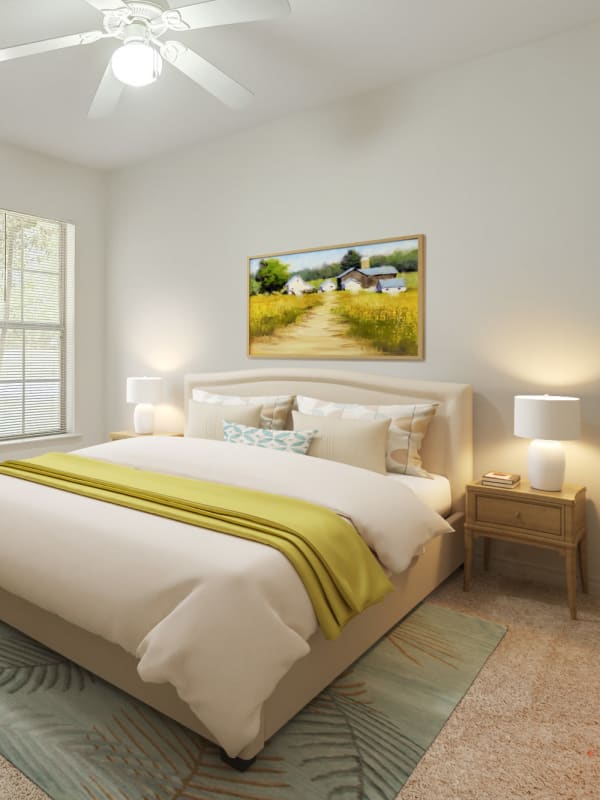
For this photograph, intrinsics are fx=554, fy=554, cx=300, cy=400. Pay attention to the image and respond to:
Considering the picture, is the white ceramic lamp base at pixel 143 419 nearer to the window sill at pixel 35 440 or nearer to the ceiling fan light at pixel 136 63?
the window sill at pixel 35 440

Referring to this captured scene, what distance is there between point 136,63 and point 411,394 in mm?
2138

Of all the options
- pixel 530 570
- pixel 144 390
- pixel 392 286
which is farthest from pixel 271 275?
pixel 530 570

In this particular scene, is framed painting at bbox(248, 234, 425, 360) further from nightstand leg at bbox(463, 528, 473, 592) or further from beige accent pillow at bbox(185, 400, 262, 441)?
nightstand leg at bbox(463, 528, 473, 592)

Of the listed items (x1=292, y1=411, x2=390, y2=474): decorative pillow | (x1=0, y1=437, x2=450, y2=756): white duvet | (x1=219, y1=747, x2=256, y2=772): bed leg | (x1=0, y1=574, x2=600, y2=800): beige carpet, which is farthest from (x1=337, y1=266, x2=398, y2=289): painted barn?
(x1=219, y1=747, x2=256, y2=772): bed leg

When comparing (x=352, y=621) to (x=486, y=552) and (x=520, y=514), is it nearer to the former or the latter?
(x=520, y=514)

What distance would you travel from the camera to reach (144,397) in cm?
425

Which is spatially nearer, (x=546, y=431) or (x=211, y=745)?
(x=211, y=745)

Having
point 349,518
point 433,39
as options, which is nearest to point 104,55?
point 433,39

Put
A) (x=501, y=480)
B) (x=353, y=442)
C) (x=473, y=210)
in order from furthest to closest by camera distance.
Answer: (x=473, y=210)
(x=353, y=442)
(x=501, y=480)

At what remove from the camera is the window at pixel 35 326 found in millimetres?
4359

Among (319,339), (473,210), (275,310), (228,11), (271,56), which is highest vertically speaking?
(271,56)

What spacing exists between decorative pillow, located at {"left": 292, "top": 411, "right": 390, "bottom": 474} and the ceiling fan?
171 centimetres

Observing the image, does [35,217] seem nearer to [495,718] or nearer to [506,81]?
[506,81]

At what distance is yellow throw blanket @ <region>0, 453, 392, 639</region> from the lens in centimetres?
183
